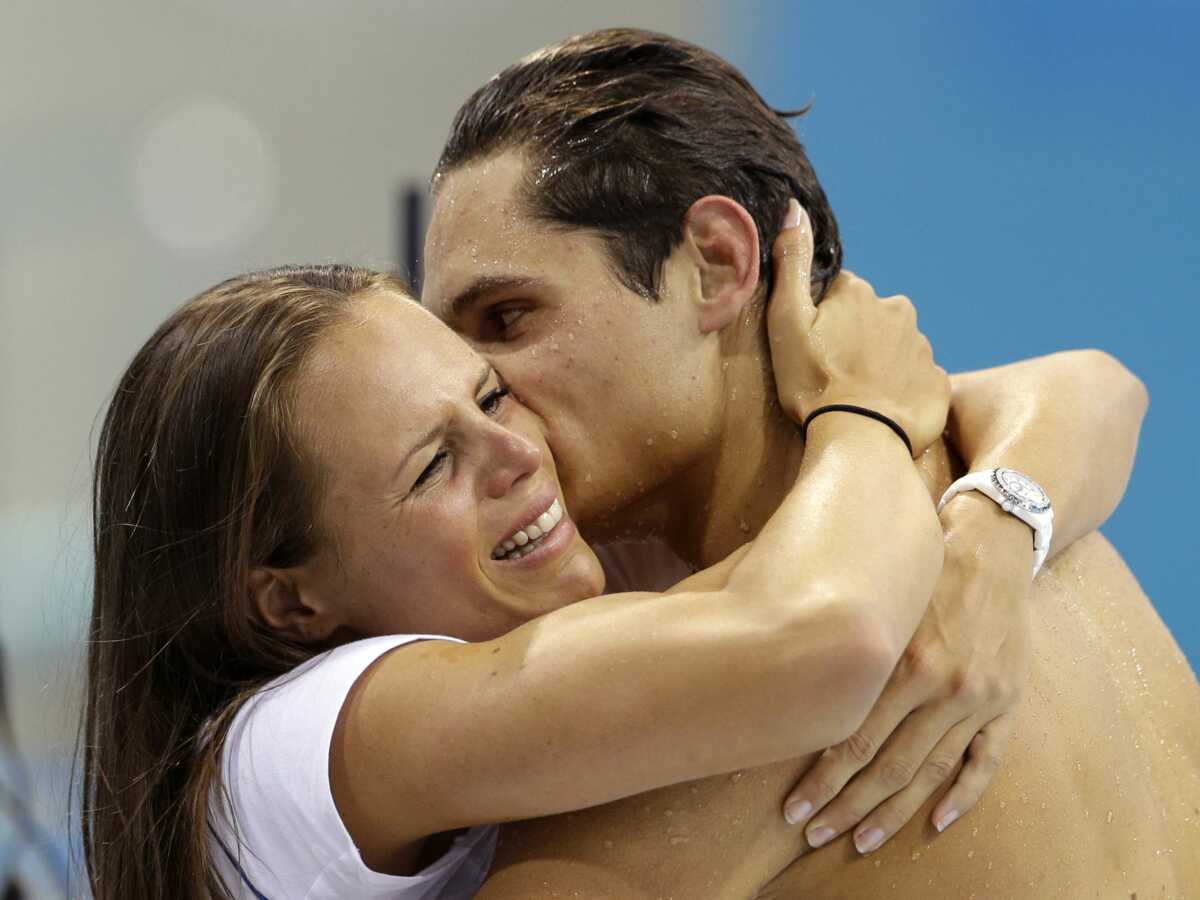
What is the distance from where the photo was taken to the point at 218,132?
180 inches

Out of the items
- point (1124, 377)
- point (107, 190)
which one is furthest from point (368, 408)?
point (107, 190)

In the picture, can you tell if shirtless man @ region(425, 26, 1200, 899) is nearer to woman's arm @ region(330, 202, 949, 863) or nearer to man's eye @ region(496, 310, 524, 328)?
man's eye @ region(496, 310, 524, 328)

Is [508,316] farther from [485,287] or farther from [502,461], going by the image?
[502,461]

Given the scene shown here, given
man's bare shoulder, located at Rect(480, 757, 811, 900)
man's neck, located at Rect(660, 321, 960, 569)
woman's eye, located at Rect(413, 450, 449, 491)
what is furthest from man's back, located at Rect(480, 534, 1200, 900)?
woman's eye, located at Rect(413, 450, 449, 491)

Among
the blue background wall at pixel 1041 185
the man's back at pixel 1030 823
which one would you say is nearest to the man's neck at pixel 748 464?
the man's back at pixel 1030 823

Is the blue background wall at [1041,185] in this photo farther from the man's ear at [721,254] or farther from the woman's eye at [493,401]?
the woman's eye at [493,401]

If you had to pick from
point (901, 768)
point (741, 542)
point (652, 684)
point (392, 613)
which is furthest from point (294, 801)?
point (741, 542)

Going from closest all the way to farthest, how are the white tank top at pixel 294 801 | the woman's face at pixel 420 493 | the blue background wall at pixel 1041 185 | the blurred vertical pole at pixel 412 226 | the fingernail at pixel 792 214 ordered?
1. the white tank top at pixel 294 801
2. the woman's face at pixel 420 493
3. the fingernail at pixel 792 214
4. the blue background wall at pixel 1041 185
5. the blurred vertical pole at pixel 412 226

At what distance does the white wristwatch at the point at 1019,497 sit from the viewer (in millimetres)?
1420

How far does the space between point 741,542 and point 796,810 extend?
47 cm

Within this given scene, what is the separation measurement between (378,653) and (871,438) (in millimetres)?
547

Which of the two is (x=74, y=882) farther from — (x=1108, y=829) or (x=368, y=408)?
(x=1108, y=829)

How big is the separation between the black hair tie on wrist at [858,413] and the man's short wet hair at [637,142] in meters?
0.26

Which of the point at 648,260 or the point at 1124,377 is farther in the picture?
the point at 1124,377
